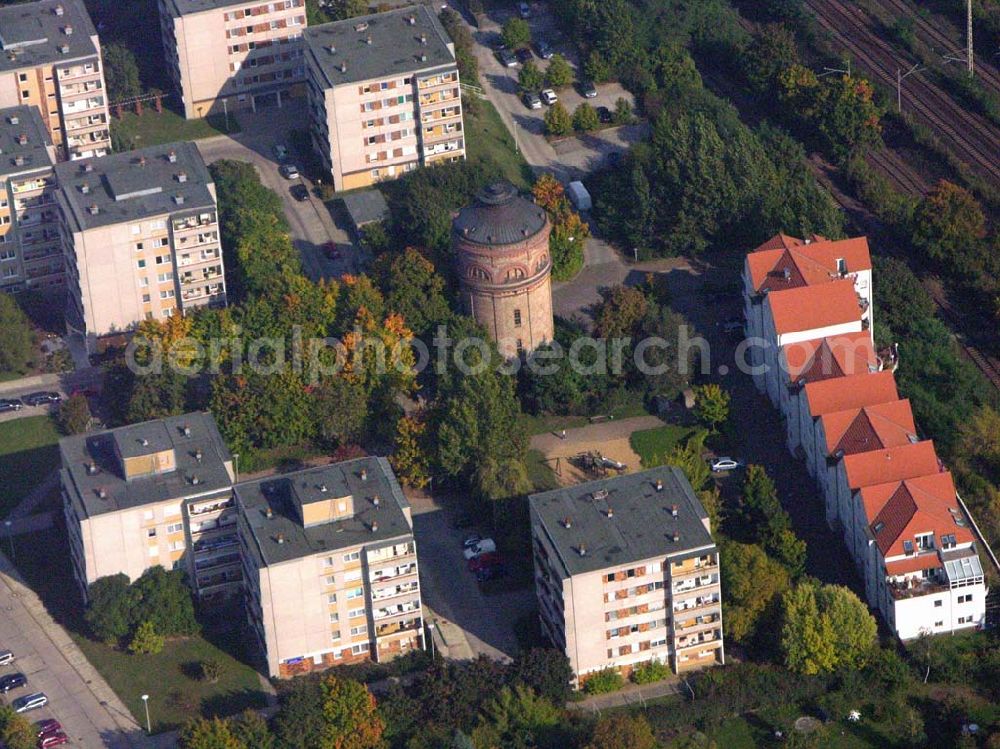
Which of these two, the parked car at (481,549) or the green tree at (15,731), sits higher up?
the green tree at (15,731)

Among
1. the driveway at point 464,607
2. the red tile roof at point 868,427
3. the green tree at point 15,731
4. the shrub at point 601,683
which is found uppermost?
the red tile roof at point 868,427

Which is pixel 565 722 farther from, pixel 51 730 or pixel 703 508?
pixel 51 730

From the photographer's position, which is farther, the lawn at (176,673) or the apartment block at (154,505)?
the apartment block at (154,505)

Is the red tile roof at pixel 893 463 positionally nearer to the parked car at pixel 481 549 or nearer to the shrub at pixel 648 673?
the shrub at pixel 648 673

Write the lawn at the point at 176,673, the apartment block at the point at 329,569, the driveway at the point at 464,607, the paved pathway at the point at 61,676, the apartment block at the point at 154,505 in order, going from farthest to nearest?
the apartment block at the point at 154,505 → the driveway at the point at 464,607 → the lawn at the point at 176,673 → the apartment block at the point at 329,569 → the paved pathway at the point at 61,676

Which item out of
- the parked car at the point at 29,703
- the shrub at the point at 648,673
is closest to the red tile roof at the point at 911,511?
the shrub at the point at 648,673

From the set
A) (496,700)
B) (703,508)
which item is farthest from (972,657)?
(496,700)

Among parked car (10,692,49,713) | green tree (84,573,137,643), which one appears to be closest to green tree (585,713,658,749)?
green tree (84,573,137,643)
